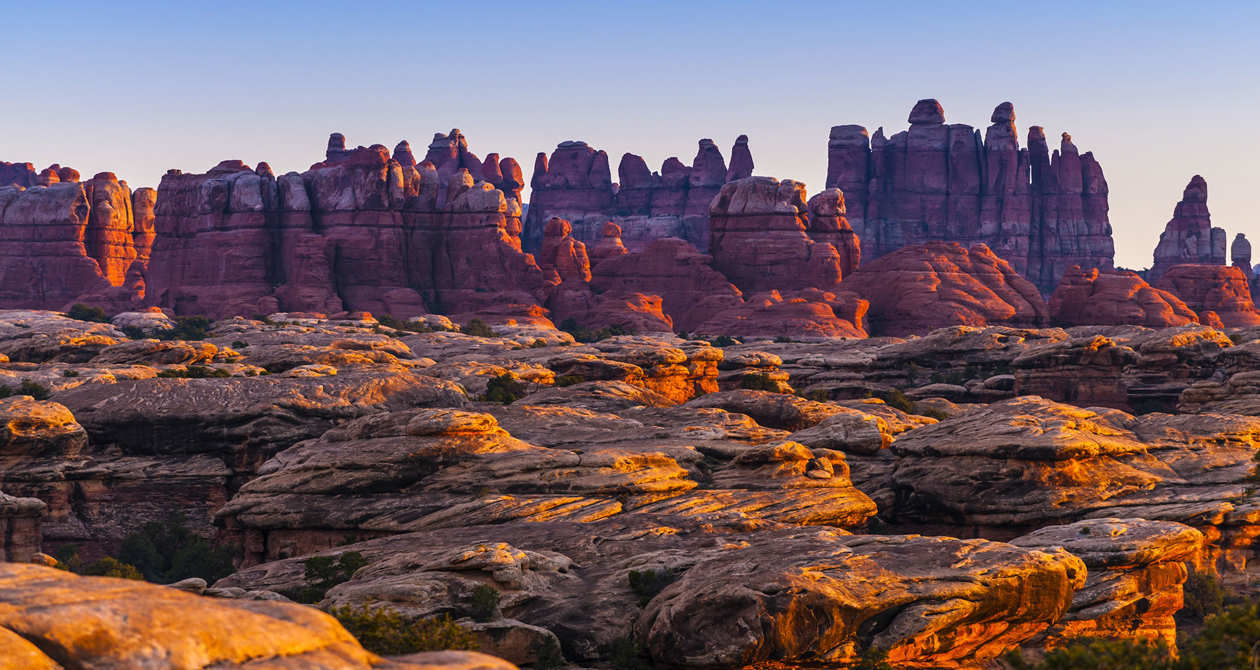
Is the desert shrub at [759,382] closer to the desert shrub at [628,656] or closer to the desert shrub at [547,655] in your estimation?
the desert shrub at [628,656]

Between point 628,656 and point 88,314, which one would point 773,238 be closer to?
point 88,314

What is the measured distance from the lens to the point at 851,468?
166 feet

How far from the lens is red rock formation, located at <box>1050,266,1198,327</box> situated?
144 meters

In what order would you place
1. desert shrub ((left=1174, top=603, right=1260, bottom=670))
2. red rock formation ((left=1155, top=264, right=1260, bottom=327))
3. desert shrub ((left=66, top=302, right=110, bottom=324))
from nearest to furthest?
1. desert shrub ((left=1174, top=603, right=1260, bottom=670))
2. desert shrub ((left=66, top=302, right=110, bottom=324))
3. red rock formation ((left=1155, top=264, right=1260, bottom=327))

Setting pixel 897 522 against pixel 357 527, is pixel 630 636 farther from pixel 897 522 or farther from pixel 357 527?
pixel 897 522

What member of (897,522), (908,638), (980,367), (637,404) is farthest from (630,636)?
(980,367)

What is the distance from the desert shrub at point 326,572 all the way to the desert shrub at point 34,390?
36505mm

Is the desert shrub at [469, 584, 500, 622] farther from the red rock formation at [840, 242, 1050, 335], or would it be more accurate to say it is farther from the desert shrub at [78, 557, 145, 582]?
the red rock formation at [840, 242, 1050, 335]

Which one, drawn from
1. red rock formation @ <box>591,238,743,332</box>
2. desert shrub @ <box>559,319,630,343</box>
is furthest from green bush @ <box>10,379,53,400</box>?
red rock formation @ <box>591,238,743,332</box>

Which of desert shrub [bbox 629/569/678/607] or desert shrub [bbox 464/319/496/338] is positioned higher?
desert shrub [bbox 464/319/496/338]

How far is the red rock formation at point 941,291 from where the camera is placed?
14838cm

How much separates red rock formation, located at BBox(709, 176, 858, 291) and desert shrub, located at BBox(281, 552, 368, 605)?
433 ft

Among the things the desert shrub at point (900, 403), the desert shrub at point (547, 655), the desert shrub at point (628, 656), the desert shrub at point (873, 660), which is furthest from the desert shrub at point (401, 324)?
the desert shrub at point (873, 660)

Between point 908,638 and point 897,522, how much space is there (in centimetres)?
2026
